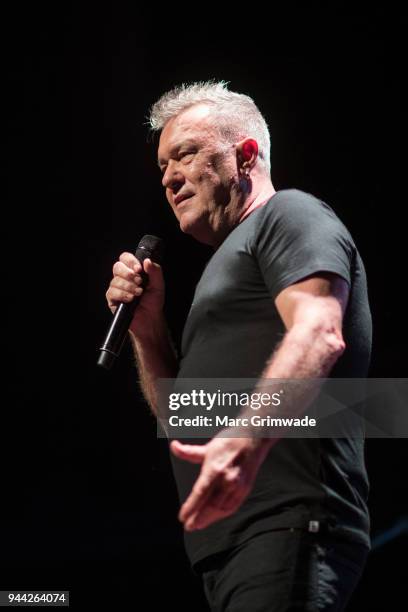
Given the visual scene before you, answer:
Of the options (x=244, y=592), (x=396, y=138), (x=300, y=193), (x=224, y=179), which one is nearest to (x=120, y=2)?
(x=396, y=138)

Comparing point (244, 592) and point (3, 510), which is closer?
point (244, 592)

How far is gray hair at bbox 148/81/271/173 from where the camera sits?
1.47 metres

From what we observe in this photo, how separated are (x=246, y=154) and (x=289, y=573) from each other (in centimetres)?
84

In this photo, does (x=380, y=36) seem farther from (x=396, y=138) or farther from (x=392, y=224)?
(x=392, y=224)

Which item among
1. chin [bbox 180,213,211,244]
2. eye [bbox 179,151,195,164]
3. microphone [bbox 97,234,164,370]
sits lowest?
microphone [bbox 97,234,164,370]

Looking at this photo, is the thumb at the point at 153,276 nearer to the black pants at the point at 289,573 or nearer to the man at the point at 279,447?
the man at the point at 279,447

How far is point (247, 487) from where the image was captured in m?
0.80

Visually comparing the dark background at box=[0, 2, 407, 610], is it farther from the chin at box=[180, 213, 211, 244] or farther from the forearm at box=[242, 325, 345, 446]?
the forearm at box=[242, 325, 345, 446]

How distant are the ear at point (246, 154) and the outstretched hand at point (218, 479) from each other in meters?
0.76

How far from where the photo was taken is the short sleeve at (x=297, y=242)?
986 mm

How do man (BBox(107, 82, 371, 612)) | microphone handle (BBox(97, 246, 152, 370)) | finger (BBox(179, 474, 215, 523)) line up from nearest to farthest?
finger (BBox(179, 474, 215, 523)) < man (BBox(107, 82, 371, 612)) < microphone handle (BBox(97, 246, 152, 370))

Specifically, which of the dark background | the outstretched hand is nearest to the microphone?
the outstretched hand

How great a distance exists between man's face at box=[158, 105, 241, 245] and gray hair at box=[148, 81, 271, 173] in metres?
0.03

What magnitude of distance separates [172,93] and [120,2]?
3.67ft
